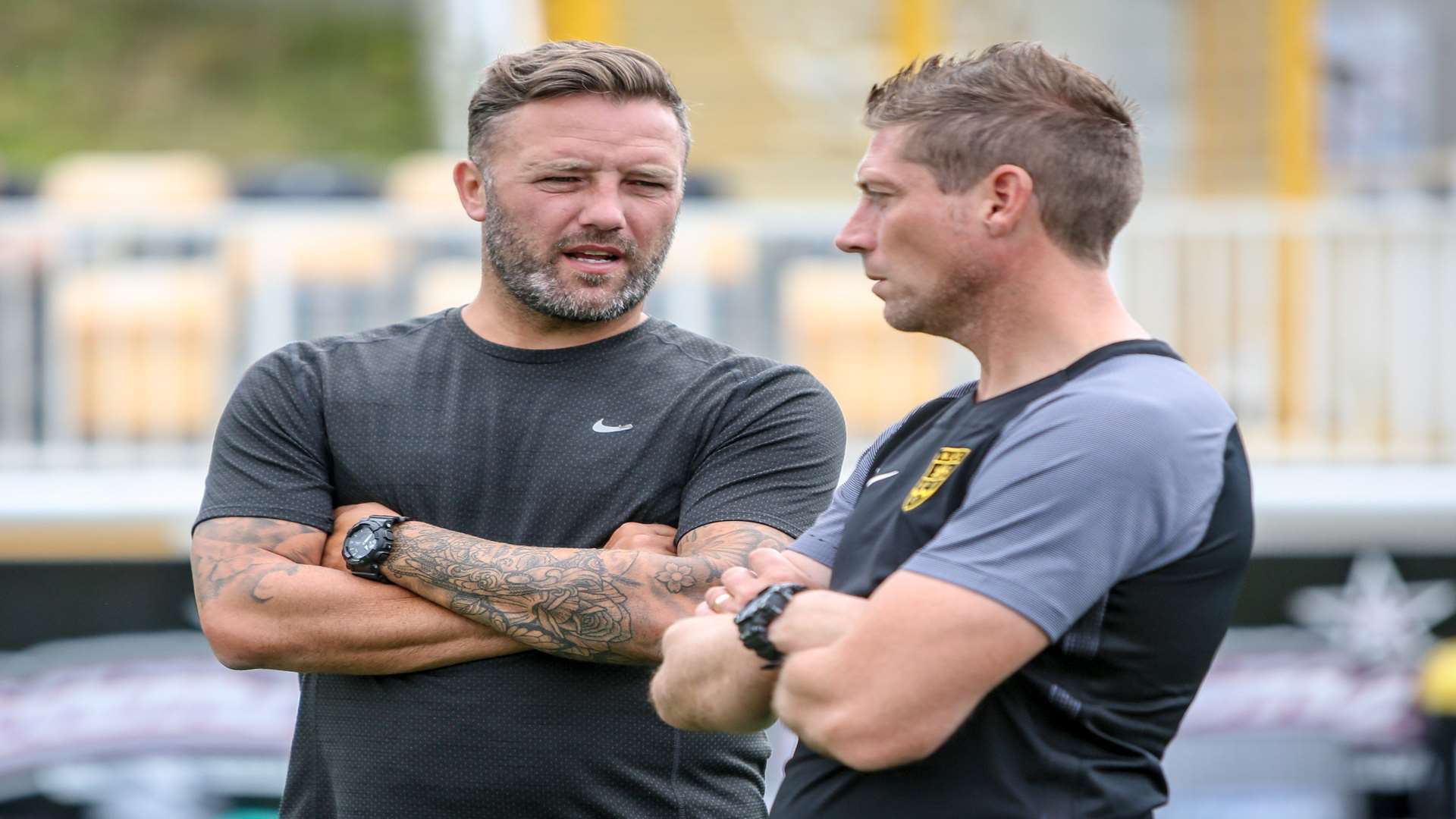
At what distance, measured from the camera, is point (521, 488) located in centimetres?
271

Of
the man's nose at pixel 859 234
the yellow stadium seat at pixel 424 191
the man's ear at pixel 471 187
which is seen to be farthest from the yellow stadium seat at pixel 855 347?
the man's nose at pixel 859 234

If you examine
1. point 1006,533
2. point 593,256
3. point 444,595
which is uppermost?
point 593,256

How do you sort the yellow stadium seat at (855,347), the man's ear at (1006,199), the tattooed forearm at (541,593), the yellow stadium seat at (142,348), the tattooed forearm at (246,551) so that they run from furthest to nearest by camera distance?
the yellow stadium seat at (855,347), the yellow stadium seat at (142,348), the tattooed forearm at (246,551), the tattooed forearm at (541,593), the man's ear at (1006,199)

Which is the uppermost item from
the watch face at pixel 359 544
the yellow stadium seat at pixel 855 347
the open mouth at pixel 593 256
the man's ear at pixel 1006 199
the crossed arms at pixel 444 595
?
the man's ear at pixel 1006 199

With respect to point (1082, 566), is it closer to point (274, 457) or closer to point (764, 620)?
point (764, 620)

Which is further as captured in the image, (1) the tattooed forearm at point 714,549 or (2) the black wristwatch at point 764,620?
(1) the tattooed forearm at point 714,549

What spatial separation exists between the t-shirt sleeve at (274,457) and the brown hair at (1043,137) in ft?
3.67

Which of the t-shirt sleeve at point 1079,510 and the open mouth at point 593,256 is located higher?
the open mouth at point 593,256

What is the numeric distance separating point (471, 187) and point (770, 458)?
0.72 m

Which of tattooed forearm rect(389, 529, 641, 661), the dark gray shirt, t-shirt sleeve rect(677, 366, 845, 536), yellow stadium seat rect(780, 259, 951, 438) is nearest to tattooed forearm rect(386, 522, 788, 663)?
tattooed forearm rect(389, 529, 641, 661)

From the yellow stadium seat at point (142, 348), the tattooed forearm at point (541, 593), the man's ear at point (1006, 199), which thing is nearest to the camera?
the man's ear at point (1006, 199)

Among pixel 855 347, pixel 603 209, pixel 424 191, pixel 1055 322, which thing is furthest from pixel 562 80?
pixel 424 191

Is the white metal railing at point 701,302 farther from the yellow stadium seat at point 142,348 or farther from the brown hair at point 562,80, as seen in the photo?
the brown hair at point 562,80

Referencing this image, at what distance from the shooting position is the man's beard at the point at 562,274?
9.07 ft
